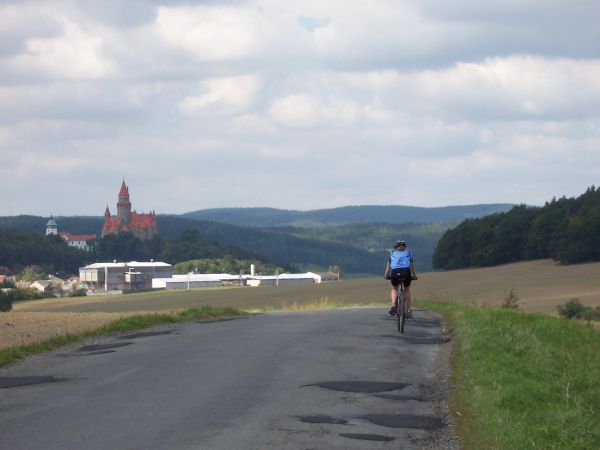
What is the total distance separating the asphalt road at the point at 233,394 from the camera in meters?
9.37

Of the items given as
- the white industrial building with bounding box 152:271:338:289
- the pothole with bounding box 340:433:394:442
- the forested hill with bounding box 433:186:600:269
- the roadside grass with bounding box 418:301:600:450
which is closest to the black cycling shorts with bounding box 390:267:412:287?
the roadside grass with bounding box 418:301:600:450

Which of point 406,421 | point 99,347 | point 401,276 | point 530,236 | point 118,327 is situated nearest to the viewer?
point 406,421

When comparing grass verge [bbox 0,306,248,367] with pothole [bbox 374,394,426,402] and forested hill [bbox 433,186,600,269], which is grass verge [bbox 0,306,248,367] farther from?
forested hill [bbox 433,186,600,269]

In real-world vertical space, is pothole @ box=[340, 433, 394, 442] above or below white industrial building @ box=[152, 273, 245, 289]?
below

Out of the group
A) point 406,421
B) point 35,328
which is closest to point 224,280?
point 35,328

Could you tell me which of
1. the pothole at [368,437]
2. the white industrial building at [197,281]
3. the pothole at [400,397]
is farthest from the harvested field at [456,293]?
the white industrial building at [197,281]

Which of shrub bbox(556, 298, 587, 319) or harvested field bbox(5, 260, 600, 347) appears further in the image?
harvested field bbox(5, 260, 600, 347)

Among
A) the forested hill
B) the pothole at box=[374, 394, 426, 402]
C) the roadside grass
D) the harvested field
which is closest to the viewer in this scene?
the roadside grass

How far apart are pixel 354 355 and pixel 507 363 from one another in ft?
7.38

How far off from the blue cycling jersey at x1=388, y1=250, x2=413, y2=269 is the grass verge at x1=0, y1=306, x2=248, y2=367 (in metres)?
5.38

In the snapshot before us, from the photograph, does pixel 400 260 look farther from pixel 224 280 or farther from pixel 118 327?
pixel 224 280

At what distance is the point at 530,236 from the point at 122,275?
83239 mm

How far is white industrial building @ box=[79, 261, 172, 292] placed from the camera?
160875 millimetres

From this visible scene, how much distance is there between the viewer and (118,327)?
2102 centimetres
